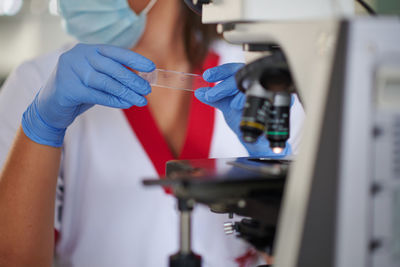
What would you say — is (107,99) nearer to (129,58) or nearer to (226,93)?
(129,58)

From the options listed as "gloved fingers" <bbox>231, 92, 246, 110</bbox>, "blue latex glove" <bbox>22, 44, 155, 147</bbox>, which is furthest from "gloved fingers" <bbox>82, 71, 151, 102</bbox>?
"gloved fingers" <bbox>231, 92, 246, 110</bbox>

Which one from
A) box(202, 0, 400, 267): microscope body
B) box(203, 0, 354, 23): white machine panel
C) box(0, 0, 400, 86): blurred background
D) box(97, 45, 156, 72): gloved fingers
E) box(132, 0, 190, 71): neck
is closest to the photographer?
box(202, 0, 400, 267): microscope body

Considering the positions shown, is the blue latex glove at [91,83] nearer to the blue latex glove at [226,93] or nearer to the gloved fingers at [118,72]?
the gloved fingers at [118,72]

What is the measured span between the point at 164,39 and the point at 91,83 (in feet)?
2.16

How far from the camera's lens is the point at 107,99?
1135 mm

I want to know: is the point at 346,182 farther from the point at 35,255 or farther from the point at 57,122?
the point at 35,255

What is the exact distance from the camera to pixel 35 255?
4.14 ft

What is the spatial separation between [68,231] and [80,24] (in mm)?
786

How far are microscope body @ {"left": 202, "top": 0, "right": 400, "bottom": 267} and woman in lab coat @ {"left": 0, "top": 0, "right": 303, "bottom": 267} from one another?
25.8 inches

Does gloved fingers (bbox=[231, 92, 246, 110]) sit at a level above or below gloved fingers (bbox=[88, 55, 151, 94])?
below

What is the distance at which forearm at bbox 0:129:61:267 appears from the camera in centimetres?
120

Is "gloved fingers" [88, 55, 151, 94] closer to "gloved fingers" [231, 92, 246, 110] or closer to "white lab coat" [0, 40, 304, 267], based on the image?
"gloved fingers" [231, 92, 246, 110]

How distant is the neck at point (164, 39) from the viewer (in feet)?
5.44

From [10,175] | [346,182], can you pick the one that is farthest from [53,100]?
[346,182]
